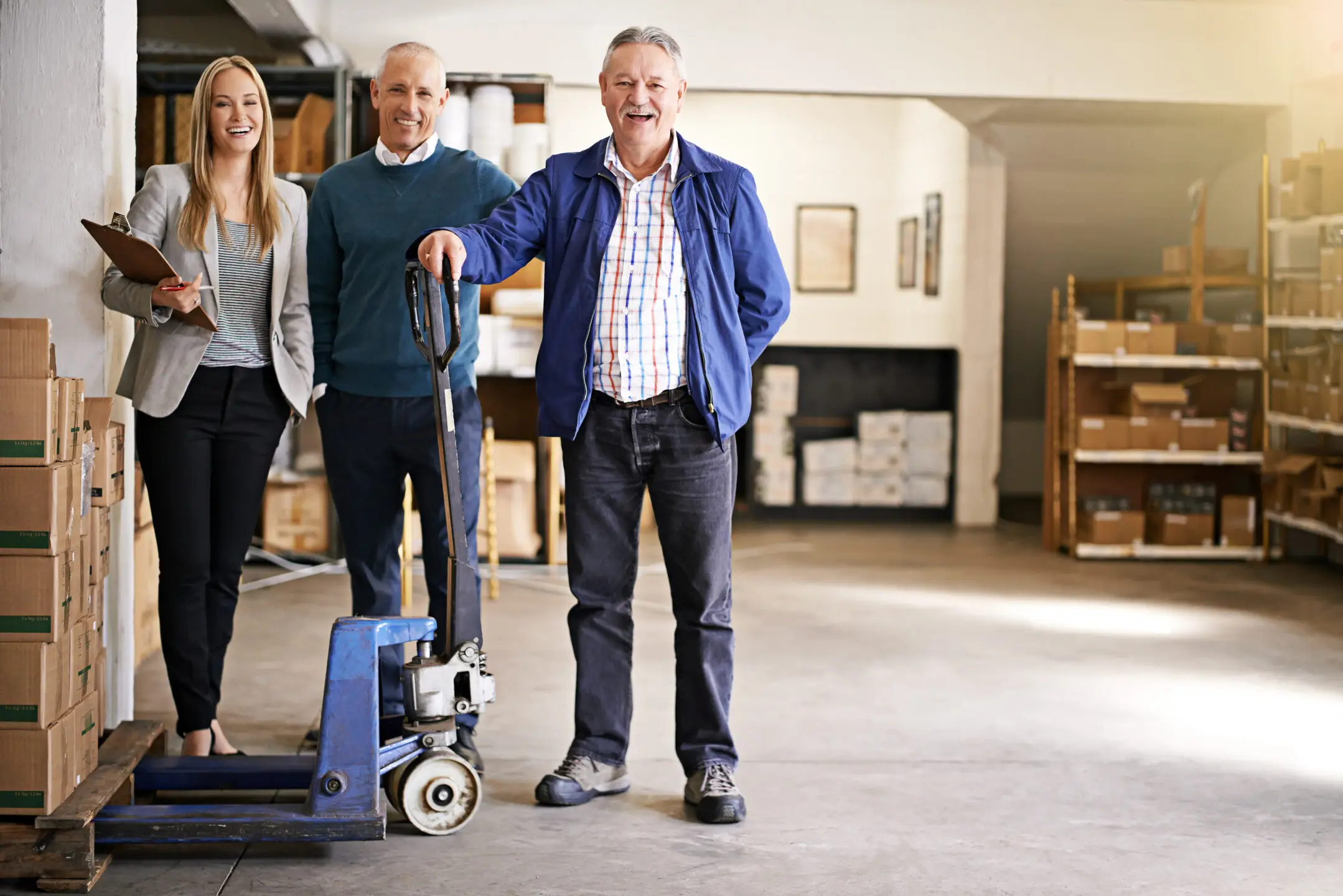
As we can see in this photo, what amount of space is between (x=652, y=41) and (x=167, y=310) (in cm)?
115

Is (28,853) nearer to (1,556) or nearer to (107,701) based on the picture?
(1,556)

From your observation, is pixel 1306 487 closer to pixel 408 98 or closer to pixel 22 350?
pixel 408 98

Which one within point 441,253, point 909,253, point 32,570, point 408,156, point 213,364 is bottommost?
point 32,570

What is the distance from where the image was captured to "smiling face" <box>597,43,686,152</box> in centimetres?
280

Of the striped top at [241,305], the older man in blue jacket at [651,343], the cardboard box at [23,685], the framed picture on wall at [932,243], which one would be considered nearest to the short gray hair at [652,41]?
the older man in blue jacket at [651,343]

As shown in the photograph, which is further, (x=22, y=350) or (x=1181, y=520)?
(x=1181, y=520)

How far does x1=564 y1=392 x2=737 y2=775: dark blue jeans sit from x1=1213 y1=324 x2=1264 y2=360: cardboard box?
502 centimetres

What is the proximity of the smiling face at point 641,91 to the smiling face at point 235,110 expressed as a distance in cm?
79

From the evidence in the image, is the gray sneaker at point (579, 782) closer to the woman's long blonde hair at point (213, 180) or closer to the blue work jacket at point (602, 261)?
the blue work jacket at point (602, 261)

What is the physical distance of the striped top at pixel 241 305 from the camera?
120 inches

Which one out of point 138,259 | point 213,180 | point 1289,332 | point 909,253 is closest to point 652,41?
point 213,180

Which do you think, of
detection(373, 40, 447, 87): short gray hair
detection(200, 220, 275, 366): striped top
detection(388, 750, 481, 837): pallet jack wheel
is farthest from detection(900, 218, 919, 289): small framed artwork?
detection(388, 750, 481, 837): pallet jack wheel

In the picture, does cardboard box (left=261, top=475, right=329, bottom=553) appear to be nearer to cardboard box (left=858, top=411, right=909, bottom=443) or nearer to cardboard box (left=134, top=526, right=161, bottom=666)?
cardboard box (left=134, top=526, right=161, bottom=666)

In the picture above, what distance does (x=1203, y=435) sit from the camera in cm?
722
